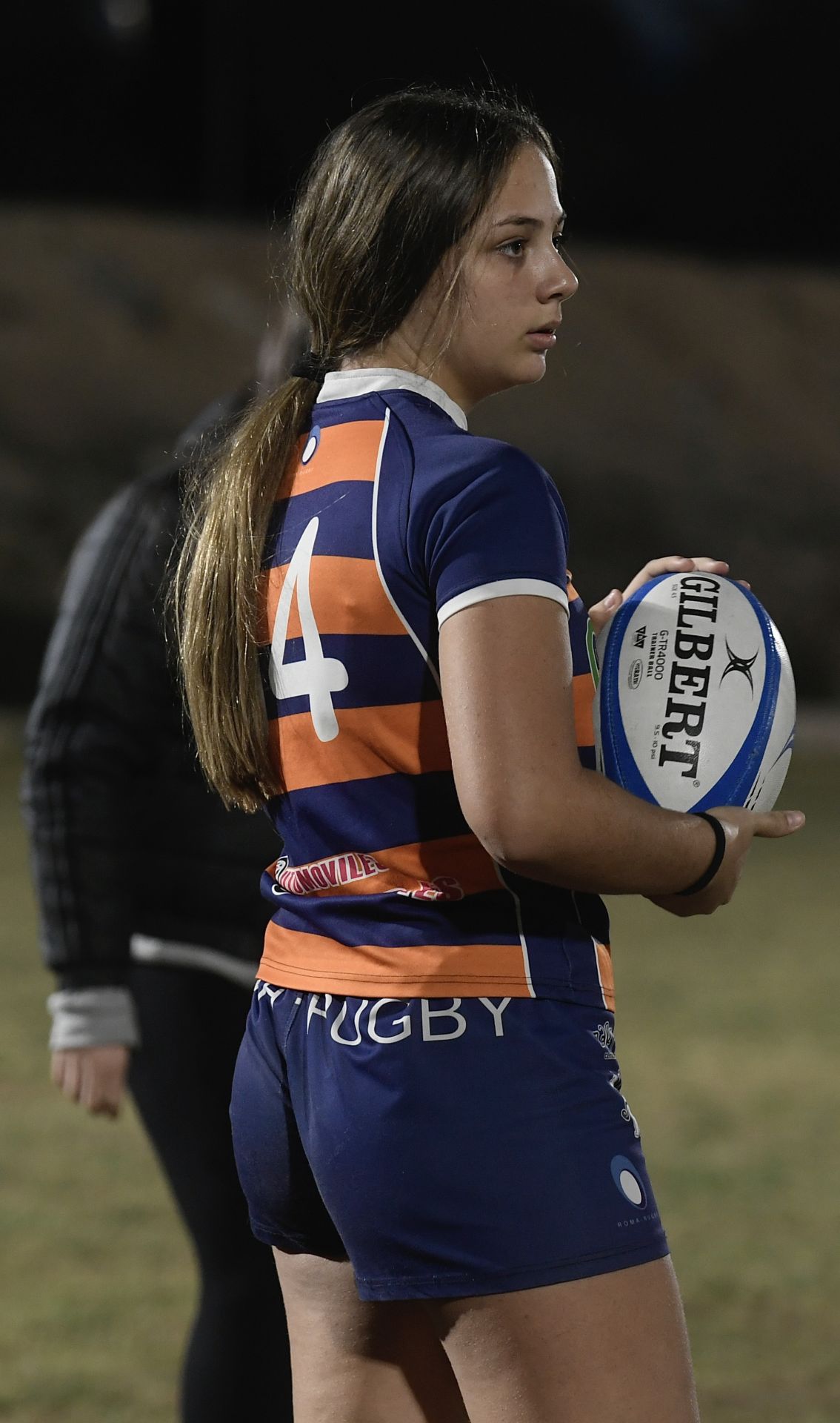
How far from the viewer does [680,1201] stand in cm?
451

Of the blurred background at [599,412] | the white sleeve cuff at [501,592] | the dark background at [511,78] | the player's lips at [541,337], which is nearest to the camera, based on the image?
the white sleeve cuff at [501,592]

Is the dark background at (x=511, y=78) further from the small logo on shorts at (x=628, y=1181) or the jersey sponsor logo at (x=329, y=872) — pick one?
the small logo on shorts at (x=628, y=1181)

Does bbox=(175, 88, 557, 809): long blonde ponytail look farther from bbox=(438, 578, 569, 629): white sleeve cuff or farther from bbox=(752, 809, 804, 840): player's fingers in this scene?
bbox=(752, 809, 804, 840): player's fingers

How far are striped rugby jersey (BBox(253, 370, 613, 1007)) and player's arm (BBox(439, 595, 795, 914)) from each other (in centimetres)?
4

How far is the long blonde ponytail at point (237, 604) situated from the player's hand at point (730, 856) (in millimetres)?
409

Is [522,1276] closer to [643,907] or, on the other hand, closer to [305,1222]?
[305,1222]

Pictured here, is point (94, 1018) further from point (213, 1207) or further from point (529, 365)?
point (529, 365)

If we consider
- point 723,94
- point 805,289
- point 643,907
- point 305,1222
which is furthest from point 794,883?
point 723,94

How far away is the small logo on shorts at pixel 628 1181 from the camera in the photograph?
4.91 ft

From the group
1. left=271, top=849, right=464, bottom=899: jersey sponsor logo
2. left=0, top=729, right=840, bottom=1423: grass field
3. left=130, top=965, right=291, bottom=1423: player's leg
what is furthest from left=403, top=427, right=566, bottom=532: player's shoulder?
left=0, top=729, right=840, bottom=1423: grass field

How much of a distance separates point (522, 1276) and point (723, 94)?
33489 millimetres

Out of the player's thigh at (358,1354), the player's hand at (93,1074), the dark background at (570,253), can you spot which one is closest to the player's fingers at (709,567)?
the player's thigh at (358,1354)

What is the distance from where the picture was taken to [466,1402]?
60.4 inches

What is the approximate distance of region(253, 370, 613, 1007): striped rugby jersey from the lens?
1469mm
